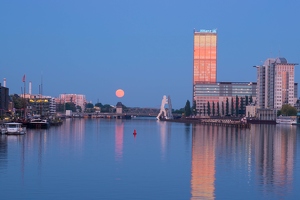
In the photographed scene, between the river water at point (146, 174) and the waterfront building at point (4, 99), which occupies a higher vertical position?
the waterfront building at point (4, 99)

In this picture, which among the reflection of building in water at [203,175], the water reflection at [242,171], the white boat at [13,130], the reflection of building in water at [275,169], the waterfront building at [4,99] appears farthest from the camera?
the waterfront building at [4,99]

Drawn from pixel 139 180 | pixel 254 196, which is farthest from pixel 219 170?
pixel 254 196

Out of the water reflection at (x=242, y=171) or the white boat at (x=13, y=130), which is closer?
the water reflection at (x=242, y=171)

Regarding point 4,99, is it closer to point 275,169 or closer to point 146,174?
point 275,169

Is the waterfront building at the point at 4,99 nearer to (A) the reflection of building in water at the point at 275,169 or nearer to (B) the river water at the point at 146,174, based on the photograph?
(B) the river water at the point at 146,174

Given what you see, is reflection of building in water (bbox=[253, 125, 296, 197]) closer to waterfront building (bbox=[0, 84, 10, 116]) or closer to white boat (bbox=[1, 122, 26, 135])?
white boat (bbox=[1, 122, 26, 135])

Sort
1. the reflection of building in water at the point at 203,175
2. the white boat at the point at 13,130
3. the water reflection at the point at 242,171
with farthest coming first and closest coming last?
the white boat at the point at 13,130
the water reflection at the point at 242,171
the reflection of building in water at the point at 203,175

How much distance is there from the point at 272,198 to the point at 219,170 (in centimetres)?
1123

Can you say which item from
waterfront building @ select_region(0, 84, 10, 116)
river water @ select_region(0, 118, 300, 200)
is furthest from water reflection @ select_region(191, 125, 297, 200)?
waterfront building @ select_region(0, 84, 10, 116)

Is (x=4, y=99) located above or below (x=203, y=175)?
above

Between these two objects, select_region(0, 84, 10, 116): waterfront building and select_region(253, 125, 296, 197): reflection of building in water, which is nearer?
select_region(253, 125, 296, 197): reflection of building in water

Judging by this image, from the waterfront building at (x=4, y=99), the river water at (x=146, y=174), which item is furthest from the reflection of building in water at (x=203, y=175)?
the waterfront building at (x=4, y=99)

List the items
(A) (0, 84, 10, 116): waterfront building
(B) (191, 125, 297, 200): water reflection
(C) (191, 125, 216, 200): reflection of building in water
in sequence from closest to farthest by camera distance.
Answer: (C) (191, 125, 216, 200): reflection of building in water < (B) (191, 125, 297, 200): water reflection < (A) (0, 84, 10, 116): waterfront building

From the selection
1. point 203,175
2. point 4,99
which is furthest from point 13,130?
point 4,99
